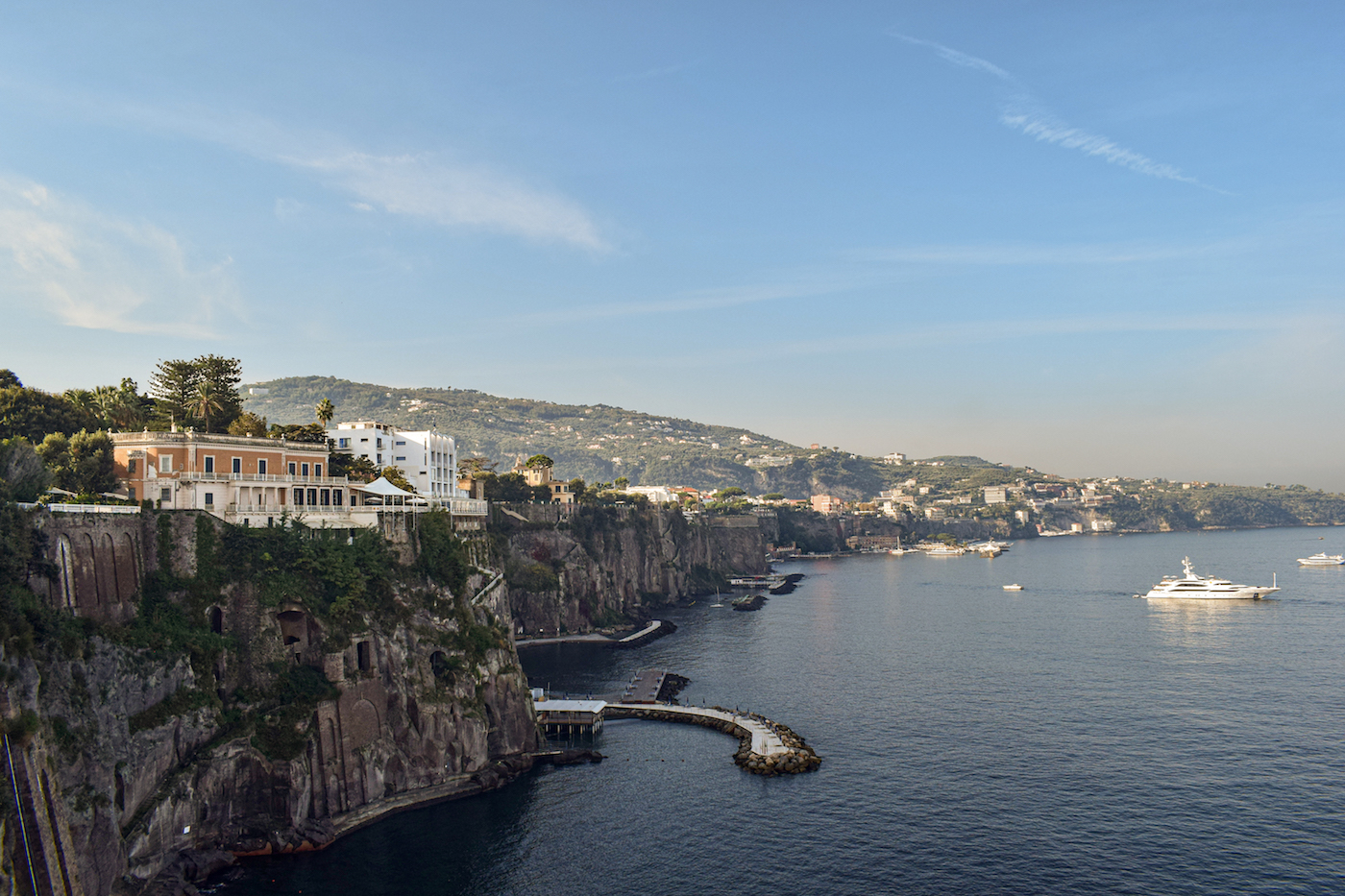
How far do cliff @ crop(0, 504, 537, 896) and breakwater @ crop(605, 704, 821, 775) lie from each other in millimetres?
17470

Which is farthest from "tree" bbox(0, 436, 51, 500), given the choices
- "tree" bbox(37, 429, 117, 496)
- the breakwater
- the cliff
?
the breakwater

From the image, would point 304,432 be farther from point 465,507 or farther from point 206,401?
point 465,507

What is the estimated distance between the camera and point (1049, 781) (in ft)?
238

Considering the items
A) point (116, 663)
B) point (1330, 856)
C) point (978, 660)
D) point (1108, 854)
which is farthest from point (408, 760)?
point (978, 660)

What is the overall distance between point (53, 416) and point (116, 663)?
115 ft

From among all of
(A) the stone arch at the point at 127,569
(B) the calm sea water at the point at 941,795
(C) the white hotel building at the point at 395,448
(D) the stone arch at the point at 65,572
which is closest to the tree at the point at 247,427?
(A) the stone arch at the point at 127,569

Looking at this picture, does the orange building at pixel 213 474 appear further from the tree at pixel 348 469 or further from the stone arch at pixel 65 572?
the tree at pixel 348 469

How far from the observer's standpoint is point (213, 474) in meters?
73.9

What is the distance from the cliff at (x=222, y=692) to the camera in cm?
4788

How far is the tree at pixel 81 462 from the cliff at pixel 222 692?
36.2 ft

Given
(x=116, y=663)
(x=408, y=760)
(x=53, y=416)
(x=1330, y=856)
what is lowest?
(x=1330, y=856)

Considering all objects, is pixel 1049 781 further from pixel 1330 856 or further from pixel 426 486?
pixel 426 486

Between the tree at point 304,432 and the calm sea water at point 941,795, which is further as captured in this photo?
the tree at point 304,432

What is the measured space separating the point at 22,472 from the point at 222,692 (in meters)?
19.5
